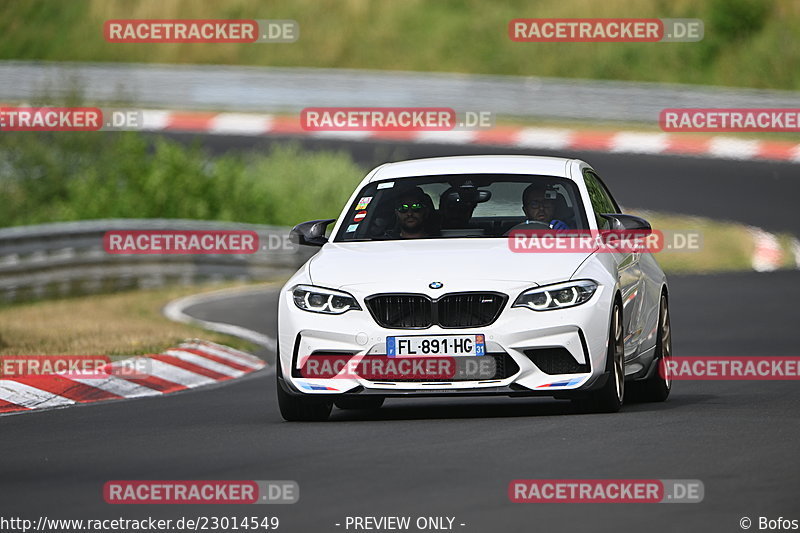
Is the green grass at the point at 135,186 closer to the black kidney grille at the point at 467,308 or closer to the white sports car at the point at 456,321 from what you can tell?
the white sports car at the point at 456,321

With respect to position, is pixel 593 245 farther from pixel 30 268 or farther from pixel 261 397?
pixel 30 268

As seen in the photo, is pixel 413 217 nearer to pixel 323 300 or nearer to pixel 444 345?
pixel 323 300

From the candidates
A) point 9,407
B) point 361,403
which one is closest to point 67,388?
point 9,407

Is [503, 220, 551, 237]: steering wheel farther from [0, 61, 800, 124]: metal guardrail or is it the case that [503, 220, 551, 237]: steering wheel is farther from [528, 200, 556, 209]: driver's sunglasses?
[0, 61, 800, 124]: metal guardrail

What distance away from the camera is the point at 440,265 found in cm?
1019

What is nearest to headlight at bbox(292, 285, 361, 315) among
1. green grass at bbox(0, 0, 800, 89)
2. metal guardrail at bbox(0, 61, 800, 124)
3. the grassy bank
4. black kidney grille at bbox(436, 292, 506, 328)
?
black kidney grille at bbox(436, 292, 506, 328)

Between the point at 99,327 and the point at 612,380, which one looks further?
the point at 99,327

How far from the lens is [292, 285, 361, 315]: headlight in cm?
1010

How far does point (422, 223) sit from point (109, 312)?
9.33 metres

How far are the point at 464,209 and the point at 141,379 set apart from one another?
3478 mm

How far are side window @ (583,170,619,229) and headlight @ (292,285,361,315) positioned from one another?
193 cm

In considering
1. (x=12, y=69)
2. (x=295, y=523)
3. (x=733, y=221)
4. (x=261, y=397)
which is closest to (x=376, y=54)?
(x=12, y=69)

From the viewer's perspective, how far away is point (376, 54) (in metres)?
42.9

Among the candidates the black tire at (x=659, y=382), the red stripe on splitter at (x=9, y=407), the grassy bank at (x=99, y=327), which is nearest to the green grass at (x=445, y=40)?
the grassy bank at (x=99, y=327)
